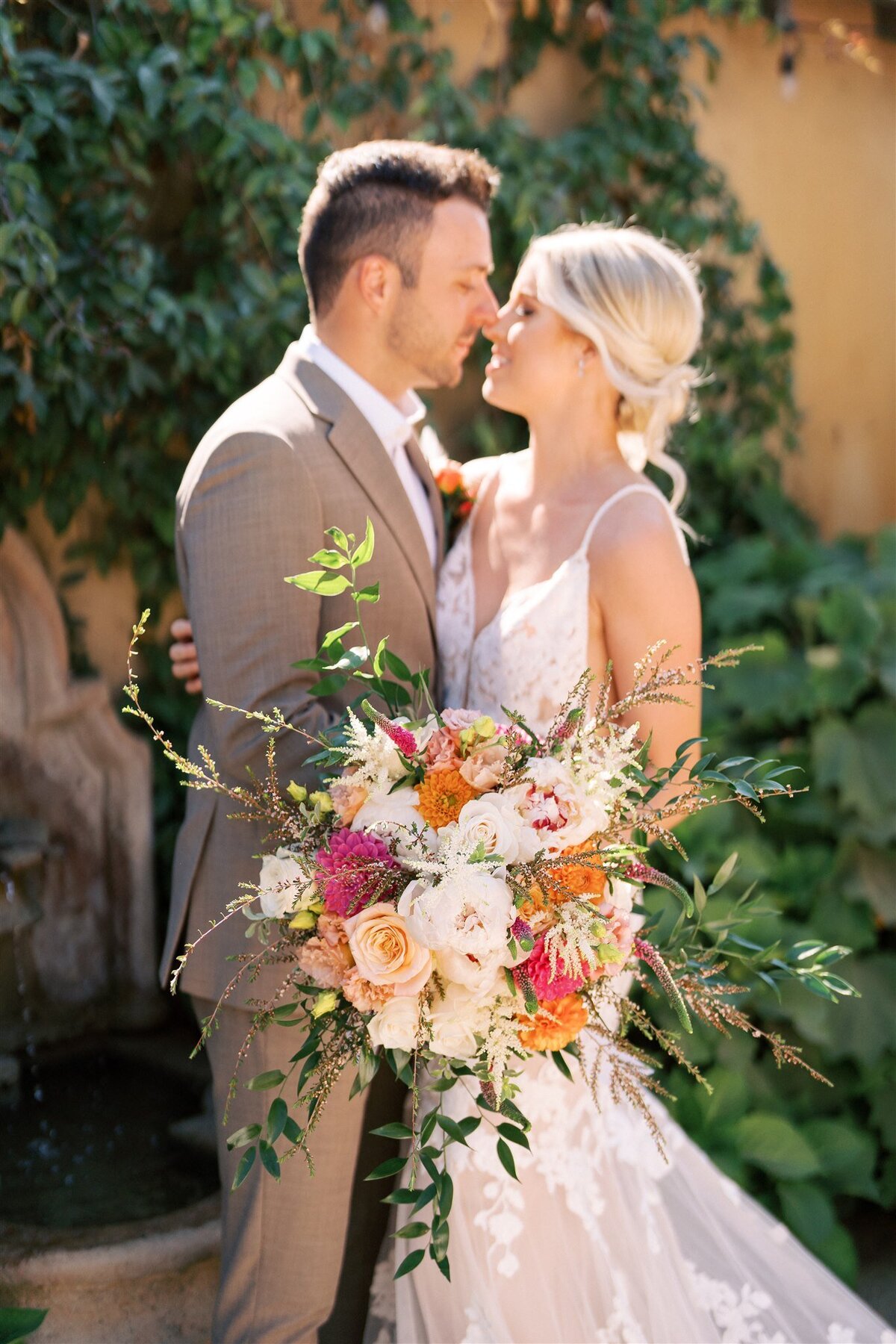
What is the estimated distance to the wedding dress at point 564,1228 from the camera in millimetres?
2350

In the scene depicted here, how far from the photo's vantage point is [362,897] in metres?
1.68

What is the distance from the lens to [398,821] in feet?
5.64

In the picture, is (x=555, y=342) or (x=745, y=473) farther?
(x=745, y=473)

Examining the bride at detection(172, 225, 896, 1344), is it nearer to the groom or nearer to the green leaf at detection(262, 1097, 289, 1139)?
the groom

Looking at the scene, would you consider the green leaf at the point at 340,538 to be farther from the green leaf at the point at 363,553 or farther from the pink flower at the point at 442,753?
the pink flower at the point at 442,753

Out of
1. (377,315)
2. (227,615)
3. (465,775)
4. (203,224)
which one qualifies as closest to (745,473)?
(203,224)

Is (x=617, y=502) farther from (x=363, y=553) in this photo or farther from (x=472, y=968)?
(x=472, y=968)

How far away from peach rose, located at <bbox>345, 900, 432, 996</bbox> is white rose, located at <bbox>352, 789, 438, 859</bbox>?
0.09 metres

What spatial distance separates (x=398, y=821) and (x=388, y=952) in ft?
0.59

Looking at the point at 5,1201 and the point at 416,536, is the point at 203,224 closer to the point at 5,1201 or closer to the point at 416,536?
the point at 416,536

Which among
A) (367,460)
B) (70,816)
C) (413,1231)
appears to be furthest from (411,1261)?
(70,816)

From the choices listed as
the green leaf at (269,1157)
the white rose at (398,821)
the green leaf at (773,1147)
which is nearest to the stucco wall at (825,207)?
the green leaf at (773,1147)

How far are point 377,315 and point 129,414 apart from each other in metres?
1.26

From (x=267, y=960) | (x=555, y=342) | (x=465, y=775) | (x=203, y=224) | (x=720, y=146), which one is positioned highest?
(x=720, y=146)
